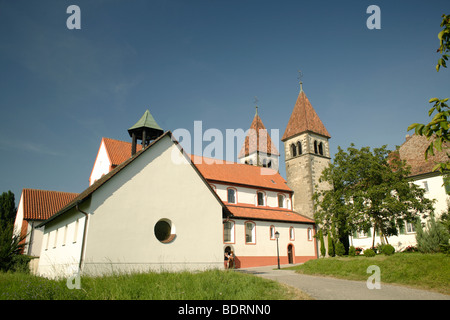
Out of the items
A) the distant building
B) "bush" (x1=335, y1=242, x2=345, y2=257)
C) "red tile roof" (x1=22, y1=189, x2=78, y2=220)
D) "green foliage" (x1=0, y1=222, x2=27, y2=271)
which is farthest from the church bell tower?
"green foliage" (x1=0, y1=222, x2=27, y2=271)

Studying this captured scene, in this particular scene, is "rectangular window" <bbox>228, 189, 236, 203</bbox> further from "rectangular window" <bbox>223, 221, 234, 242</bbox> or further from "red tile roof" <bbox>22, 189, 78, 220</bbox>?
"red tile roof" <bbox>22, 189, 78, 220</bbox>

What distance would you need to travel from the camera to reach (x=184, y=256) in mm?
15648

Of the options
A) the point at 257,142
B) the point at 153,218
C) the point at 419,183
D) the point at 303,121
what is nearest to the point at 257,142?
the point at 257,142

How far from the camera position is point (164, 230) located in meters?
16.3

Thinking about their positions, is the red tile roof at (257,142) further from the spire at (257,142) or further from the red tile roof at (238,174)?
the red tile roof at (238,174)

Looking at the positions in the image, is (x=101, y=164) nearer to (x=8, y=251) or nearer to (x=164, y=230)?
(x=8, y=251)

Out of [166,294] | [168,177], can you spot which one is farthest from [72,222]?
[166,294]

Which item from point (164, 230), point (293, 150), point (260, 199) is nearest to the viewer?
point (164, 230)

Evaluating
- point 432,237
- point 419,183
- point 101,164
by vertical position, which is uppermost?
point 101,164

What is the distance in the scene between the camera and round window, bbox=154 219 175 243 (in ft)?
51.7

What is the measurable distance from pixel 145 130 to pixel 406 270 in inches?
655
